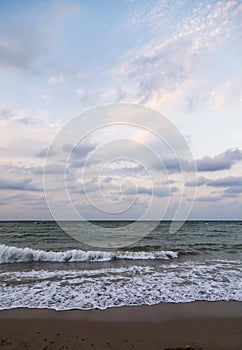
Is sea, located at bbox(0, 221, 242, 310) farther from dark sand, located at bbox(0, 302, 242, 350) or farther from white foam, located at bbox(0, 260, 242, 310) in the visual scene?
dark sand, located at bbox(0, 302, 242, 350)

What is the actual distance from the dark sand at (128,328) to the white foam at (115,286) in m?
0.53

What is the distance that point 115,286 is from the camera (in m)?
8.32

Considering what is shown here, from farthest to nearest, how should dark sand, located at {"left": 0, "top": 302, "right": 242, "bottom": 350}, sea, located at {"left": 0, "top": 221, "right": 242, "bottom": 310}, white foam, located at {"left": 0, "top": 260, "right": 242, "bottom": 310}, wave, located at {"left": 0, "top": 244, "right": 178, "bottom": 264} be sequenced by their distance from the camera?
wave, located at {"left": 0, "top": 244, "right": 178, "bottom": 264}
sea, located at {"left": 0, "top": 221, "right": 242, "bottom": 310}
white foam, located at {"left": 0, "top": 260, "right": 242, "bottom": 310}
dark sand, located at {"left": 0, "top": 302, "right": 242, "bottom": 350}

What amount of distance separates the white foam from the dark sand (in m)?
0.53

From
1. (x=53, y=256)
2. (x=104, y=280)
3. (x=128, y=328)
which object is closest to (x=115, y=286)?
(x=104, y=280)

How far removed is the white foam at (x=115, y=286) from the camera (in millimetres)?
6938

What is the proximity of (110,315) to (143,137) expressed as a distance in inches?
508

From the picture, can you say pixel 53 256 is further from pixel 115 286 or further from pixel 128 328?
pixel 128 328

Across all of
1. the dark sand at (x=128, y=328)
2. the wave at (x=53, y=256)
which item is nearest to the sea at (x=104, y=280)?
the wave at (x=53, y=256)

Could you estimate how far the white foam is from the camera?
6.94 meters

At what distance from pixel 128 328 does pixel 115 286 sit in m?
2.95

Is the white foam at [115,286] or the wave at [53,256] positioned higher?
the wave at [53,256]

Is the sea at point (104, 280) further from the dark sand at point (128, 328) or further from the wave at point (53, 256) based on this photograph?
the dark sand at point (128, 328)

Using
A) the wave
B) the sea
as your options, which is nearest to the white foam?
the sea
